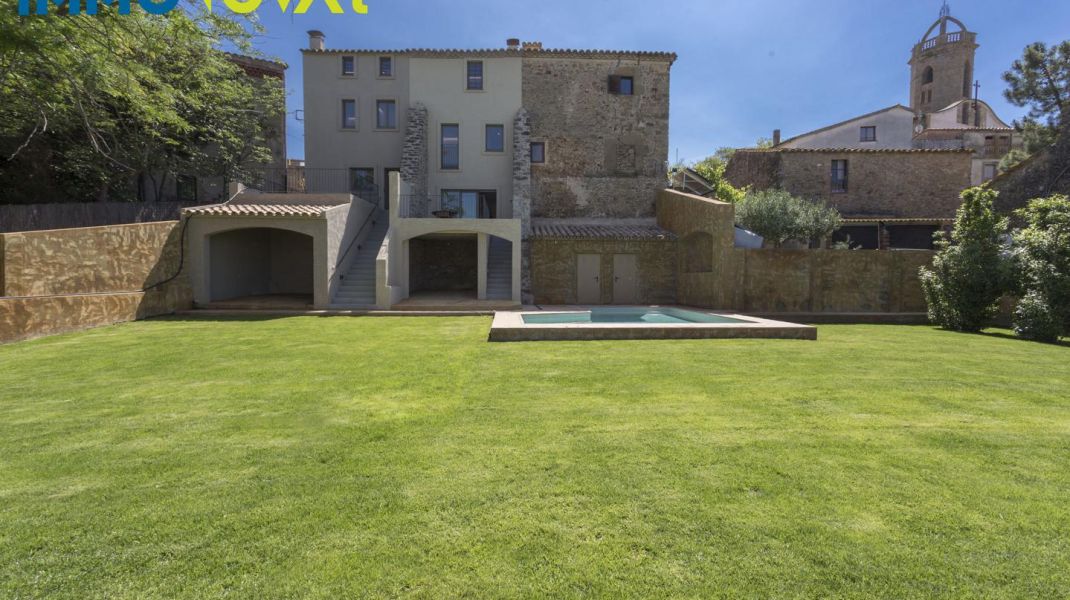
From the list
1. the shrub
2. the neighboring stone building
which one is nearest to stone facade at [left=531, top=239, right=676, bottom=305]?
the neighboring stone building

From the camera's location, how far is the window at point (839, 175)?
27.4 m

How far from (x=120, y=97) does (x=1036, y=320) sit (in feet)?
84.3

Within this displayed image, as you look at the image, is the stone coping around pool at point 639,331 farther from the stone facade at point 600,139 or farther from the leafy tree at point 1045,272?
the stone facade at point 600,139

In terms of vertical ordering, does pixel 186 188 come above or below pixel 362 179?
below

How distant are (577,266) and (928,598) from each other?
1868 centimetres

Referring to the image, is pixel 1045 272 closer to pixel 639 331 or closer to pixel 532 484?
pixel 639 331

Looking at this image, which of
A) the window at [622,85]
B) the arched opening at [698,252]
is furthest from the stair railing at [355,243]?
the arched opening at [698,252]

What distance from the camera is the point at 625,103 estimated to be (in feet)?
79.2

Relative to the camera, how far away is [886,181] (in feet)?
89.4

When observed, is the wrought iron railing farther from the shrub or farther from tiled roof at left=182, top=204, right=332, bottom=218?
the shrub

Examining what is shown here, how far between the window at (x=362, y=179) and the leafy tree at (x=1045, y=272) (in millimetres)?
23618

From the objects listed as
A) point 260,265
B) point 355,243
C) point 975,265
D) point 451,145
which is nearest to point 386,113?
point 451,145

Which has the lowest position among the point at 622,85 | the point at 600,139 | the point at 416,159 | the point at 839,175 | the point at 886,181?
the point at 416,159

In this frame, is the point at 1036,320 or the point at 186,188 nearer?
the point at 1036,320
